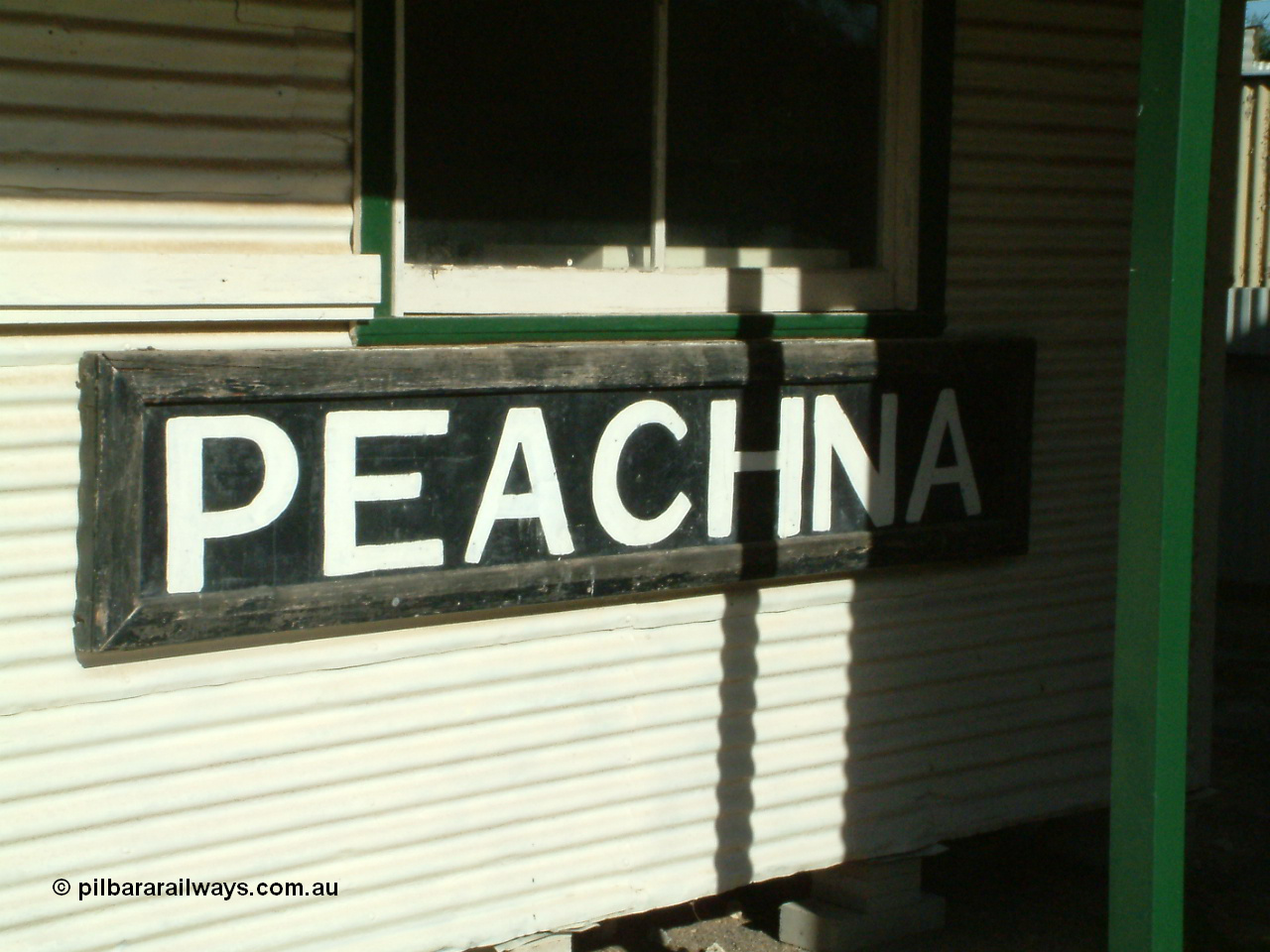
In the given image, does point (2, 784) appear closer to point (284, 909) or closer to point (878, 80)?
point (284, 909)

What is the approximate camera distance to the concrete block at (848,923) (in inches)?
163

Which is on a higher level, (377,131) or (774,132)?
(774,132)

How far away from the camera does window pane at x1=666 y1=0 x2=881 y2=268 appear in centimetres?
388

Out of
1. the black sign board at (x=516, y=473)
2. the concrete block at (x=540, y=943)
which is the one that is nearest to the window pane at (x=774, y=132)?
the black sign board at (x=516, y=473)

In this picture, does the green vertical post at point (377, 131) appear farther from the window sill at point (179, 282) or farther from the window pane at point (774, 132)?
the window pane at point (774, 132)

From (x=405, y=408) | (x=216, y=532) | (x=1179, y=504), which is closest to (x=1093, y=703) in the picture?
(x=1179, y=504)

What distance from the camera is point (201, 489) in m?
3.02

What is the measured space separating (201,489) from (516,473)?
29.0 inches

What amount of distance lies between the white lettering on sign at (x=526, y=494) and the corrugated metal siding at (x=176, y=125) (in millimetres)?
583

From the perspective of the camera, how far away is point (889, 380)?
393cm

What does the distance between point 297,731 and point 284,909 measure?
1.34 feet

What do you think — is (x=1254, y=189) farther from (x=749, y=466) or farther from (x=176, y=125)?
(x=176, y=125)

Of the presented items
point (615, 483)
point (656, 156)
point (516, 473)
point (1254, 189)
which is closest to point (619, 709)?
point (615, 483)

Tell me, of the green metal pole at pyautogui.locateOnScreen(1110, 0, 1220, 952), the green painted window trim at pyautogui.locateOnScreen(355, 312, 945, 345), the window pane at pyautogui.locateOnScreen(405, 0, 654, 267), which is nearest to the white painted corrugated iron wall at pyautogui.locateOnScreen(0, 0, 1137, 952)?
the green painted window trim at pyautogui.locateOnScreen(355, 312, 945, 345)
